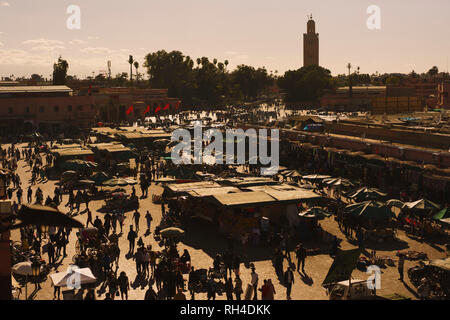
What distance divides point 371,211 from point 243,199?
5.68 m

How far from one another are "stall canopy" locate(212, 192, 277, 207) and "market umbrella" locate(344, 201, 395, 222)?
358cm

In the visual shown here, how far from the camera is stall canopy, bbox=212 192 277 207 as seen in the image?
2286 cm

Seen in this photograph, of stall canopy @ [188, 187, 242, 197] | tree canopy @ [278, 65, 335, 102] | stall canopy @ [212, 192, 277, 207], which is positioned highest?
tree canopy @ [278, 65, 335, 102]

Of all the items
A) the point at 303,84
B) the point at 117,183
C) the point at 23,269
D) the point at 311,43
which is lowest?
the point at 23,269

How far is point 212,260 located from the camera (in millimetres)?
20188

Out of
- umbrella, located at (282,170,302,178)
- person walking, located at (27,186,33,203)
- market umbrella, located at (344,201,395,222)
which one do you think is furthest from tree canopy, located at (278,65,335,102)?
market umbrella, located at (344,201,395,222)

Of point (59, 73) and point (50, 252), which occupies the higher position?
point (59, 73)

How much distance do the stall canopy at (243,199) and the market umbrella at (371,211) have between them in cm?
358

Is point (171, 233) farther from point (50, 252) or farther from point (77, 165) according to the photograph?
point (77, 165)

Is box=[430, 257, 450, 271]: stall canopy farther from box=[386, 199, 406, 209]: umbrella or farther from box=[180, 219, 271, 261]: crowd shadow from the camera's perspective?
box=[386, 199, 406, 209]: umbrella

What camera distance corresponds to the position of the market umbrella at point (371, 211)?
2224 cm

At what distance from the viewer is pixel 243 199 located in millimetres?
23484

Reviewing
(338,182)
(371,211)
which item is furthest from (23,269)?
(338,182)
